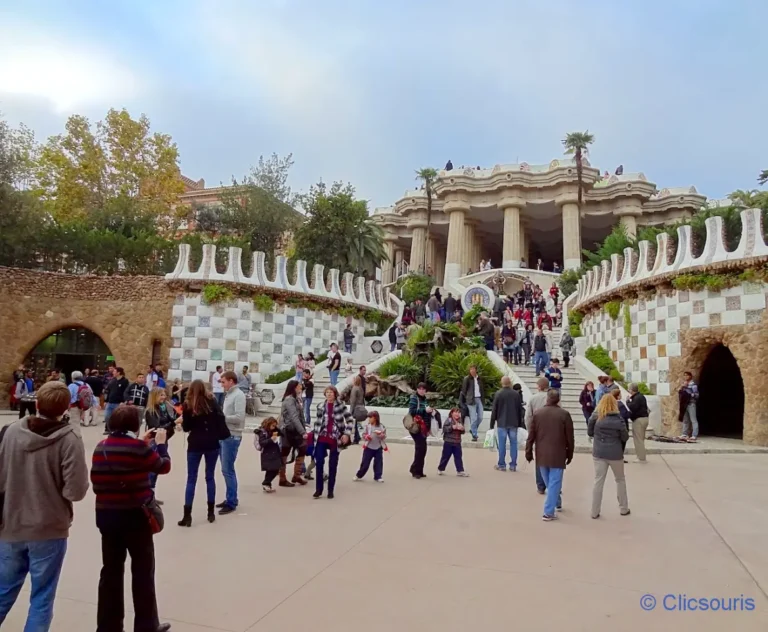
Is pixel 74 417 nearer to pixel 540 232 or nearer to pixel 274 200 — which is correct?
pixel 274 200

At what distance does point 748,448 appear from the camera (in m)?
11.9

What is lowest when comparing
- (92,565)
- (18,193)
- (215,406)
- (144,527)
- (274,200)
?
(92,565)

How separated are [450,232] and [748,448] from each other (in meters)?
29.2

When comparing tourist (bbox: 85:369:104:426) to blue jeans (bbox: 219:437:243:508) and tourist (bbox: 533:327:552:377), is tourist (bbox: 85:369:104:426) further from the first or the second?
tourist (bbox: 533:327:552:377)

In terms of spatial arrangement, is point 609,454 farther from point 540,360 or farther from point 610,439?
point 540,360

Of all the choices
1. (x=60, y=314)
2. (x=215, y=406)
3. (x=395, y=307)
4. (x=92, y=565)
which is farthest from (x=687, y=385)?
(x=60, y=314)

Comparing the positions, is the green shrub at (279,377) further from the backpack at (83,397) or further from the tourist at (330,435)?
the tourist at (330,435)

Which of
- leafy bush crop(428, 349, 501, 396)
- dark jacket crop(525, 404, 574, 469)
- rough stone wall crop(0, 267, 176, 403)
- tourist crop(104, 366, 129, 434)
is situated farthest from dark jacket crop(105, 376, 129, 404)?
dark jacket crop(525, 404, 574, 469)

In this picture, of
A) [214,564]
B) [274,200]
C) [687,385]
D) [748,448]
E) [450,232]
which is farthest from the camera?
[450,232]

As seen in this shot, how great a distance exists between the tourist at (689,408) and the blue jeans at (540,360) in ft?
11.9

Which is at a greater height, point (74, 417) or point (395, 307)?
point (395, 307)

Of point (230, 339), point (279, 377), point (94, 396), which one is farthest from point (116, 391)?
point (279, 377)

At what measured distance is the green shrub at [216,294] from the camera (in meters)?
18.9

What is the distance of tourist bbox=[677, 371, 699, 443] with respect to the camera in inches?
507
